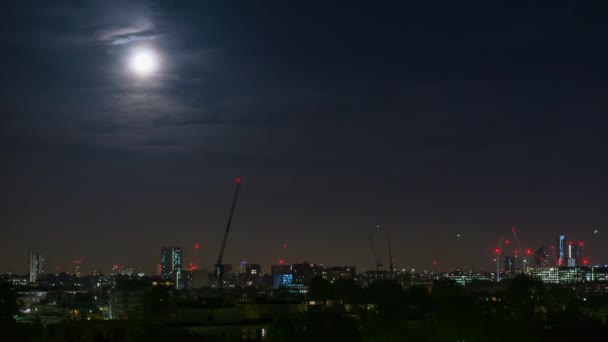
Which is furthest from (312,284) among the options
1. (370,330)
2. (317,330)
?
(317,330)

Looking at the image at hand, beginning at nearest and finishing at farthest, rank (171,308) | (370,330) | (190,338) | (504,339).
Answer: (190,338) → (504,339) → (370,330) → (171,308)

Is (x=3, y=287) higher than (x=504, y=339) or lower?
higher

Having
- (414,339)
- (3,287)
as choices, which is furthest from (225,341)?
(3,287)

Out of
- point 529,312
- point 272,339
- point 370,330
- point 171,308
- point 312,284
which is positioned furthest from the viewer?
point 312,284

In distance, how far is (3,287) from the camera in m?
68.9

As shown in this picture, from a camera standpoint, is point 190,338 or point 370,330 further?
point 370,330

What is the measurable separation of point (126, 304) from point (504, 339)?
86.8 metres

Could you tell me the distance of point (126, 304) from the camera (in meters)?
142

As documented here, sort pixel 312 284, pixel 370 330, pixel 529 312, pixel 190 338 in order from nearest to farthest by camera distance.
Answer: pixel 190 338 < pixel 370 330 < pixel 529 312 < pixel 312 284

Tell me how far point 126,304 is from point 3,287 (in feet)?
245

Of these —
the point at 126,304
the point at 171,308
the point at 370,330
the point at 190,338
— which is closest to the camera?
the point at 190,338

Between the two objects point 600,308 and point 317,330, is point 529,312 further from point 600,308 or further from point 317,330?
point 317,330

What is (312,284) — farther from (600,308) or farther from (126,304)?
(600,308)

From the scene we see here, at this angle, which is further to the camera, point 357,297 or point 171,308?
point 357,297
